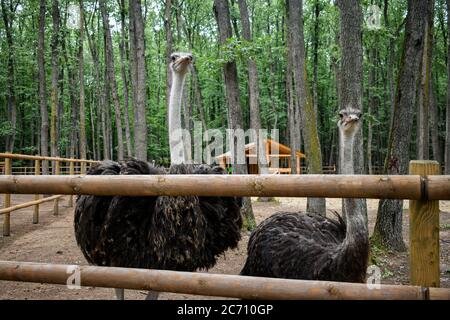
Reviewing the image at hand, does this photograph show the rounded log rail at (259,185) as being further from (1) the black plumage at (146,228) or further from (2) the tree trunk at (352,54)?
(2) the tree trunk at (352,54)

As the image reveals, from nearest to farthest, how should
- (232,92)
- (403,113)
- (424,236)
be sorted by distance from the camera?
(424,236) < (403,113) < (232,92)

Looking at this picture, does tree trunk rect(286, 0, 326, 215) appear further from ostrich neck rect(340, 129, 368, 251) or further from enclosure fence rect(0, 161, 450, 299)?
enclosure fence rect(0, 161, 450, 299)

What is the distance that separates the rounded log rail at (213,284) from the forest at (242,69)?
3921 mm

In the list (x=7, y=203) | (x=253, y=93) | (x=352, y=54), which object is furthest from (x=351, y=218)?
(x=253, y=93)

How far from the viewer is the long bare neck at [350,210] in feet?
9.92

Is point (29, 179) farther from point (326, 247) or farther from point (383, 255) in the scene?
point (383, 255)

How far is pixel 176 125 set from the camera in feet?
11.5

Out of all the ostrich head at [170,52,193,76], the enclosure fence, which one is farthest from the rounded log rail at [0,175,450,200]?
the ostrich head at [170,52,193,76]

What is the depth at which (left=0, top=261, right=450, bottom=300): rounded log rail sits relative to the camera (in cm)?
185

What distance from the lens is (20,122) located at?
32.9 meters

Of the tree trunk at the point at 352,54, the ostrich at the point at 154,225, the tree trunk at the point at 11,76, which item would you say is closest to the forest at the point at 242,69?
the tree trunk at the point at 352,54

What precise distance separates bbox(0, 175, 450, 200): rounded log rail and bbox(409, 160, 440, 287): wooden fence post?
8cm

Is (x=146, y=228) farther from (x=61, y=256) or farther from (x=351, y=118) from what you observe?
(x=61, y=256)

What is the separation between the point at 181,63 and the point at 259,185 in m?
1.90
